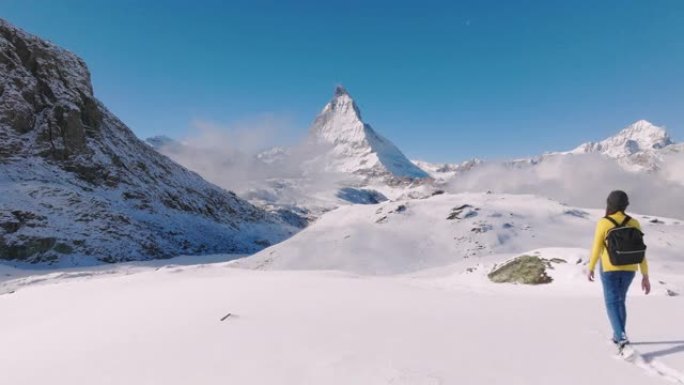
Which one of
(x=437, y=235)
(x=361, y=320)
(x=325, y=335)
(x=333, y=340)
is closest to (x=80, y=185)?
(x=437, y=235)

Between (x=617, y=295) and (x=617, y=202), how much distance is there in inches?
51.8

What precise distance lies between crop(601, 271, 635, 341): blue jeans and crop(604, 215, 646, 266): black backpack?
20 centimetres

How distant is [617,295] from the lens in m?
5.77

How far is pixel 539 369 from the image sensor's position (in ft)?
15.5

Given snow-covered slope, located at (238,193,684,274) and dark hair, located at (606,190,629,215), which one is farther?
snow-covered slope, located at (238,193,684,274)

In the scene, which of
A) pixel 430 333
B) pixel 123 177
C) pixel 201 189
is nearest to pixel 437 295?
pixel 430 333

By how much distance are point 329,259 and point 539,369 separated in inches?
960

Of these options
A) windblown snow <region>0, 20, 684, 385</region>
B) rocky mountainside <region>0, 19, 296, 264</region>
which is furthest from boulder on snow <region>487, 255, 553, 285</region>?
rocky mountainside <region>0, 19, 296, 264</region>

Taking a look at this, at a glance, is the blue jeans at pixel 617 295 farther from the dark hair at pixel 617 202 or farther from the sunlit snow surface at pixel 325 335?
the dark hair at pixel 617 202

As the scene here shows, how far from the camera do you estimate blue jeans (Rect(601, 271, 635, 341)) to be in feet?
18.6

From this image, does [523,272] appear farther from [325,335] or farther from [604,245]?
[325,335]

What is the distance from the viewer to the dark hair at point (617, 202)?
5.86 m

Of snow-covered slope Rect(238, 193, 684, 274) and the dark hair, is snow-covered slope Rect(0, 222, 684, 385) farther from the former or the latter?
snow-covered slope Rect(238, 193, 684, 274)

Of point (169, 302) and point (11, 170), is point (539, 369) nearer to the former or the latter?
point (169, 302)
